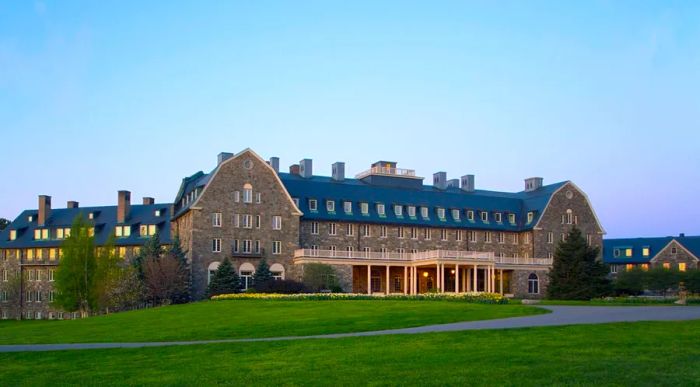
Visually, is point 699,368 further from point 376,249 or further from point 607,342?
point 376,249

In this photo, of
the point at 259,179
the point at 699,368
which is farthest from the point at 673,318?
the point at 259,179

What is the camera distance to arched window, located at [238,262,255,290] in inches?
2404

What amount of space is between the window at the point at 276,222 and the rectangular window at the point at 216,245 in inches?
184

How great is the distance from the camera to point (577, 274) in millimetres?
57531

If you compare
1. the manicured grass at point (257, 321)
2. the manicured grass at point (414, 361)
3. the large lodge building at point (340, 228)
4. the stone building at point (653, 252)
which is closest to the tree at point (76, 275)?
the large lodge building at point (340, 228)

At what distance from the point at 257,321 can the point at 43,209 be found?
175ft

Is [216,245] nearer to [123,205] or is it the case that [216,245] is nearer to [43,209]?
[123,205]

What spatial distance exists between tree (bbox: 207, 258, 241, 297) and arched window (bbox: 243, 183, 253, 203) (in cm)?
625

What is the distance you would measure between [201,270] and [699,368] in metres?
48.0

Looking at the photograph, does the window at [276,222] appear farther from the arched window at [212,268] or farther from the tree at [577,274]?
the tree at [577,274]

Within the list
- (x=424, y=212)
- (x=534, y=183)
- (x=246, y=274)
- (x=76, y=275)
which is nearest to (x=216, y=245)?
(x=246, y=274)

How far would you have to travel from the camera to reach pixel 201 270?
60156mm

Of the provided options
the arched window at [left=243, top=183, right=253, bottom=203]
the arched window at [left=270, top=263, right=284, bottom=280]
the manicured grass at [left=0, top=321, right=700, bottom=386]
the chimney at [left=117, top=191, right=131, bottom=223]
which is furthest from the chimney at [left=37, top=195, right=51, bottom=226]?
the manicured grass at [left=0, top=321, right=700, bottom=386]

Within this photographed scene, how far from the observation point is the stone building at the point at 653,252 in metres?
91.1
